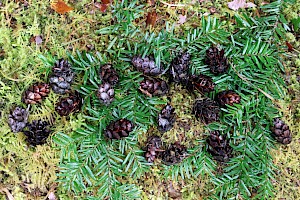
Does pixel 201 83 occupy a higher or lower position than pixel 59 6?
lower

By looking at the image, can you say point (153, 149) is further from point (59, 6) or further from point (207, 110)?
point (59, 6)

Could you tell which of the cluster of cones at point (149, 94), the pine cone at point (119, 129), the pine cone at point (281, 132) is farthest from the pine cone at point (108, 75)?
the pine cone at point (281, 132)

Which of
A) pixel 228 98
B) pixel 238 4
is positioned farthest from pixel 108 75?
pixel 238 4

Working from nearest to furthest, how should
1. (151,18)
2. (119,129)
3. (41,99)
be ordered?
1. (119,129)
2. (41,99)
3. (151,18)

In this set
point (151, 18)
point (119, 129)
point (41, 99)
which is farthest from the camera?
point (151, 18)

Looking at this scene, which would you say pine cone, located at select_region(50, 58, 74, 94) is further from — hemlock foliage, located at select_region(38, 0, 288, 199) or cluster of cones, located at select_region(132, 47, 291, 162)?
cluster of cones, located at select_region(132, 47, 291, 162)

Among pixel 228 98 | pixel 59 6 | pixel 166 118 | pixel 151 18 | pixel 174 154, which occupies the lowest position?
pixel 174 154

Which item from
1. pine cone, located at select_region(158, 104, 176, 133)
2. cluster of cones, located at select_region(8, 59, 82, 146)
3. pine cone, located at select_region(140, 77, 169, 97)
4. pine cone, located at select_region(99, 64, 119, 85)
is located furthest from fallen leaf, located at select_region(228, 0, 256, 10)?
cluster of cones, located at select_region(8, 59, 82, 146)

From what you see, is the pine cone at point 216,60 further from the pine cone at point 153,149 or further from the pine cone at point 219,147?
the pine cone at point 153,149
